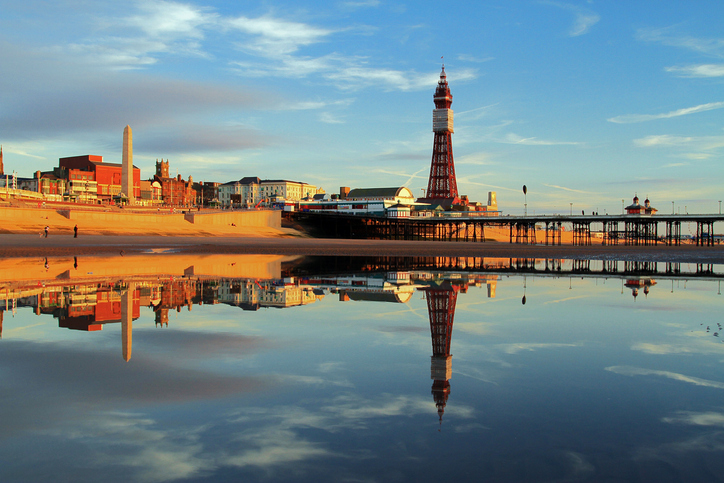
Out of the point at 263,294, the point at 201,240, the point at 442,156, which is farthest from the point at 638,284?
the point at 442,156

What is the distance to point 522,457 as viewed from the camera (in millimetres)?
3270

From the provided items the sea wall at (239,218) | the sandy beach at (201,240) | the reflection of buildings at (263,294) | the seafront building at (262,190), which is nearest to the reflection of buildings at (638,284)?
the reflection of buildings at (263,294)

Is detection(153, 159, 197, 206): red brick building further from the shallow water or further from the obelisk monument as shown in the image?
the shallow water

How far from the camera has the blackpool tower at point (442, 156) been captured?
144 metres

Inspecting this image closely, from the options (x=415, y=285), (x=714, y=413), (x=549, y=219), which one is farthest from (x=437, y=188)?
(x=714, y=413)

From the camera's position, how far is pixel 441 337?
6996mm

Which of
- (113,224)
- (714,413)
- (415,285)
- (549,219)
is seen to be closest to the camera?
(714,413)

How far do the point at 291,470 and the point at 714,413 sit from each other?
3241 millimetres

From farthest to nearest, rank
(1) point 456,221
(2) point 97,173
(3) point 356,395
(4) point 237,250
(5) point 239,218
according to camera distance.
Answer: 1. (2) point 97,173
2. (1) point 456,221
3. (5) point 239,218
4. (4) point 237,250
5. (3) point 356,395

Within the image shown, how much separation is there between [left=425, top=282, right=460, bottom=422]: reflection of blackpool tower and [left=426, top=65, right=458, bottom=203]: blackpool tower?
438ft

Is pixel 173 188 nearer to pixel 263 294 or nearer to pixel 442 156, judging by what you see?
pixel 442 156

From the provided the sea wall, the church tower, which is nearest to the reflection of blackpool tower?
the sea wall

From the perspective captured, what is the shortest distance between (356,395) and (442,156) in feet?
478

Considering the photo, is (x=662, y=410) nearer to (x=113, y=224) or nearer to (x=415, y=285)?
(x=415, y=285)
